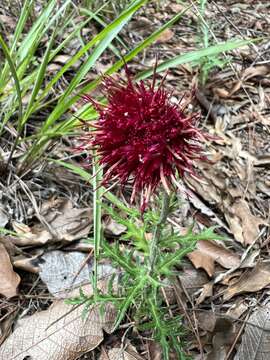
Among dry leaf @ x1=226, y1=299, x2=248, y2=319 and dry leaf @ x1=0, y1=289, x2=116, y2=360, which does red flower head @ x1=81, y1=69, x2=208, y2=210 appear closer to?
dry leaf @ x1=0, y1=289, x2=116, y2=360

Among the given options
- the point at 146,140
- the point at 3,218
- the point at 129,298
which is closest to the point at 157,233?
the point at 129,298

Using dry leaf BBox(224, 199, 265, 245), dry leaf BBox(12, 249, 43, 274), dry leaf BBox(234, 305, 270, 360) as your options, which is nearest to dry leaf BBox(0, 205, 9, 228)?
dry leaf BBox(12, 249, 43, 274)

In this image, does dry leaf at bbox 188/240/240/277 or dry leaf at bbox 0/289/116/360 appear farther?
dry leaf at bbox 188/240/240/277

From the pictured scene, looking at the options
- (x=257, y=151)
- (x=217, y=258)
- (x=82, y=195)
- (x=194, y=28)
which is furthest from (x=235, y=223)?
(x=194, y=28)

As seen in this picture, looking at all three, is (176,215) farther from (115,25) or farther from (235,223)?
(115,25)

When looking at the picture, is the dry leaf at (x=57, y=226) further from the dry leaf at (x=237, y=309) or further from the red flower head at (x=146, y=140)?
the red flower head at (x=146, y=140)

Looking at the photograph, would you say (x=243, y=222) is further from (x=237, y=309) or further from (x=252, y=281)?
(x=237, y=309)
